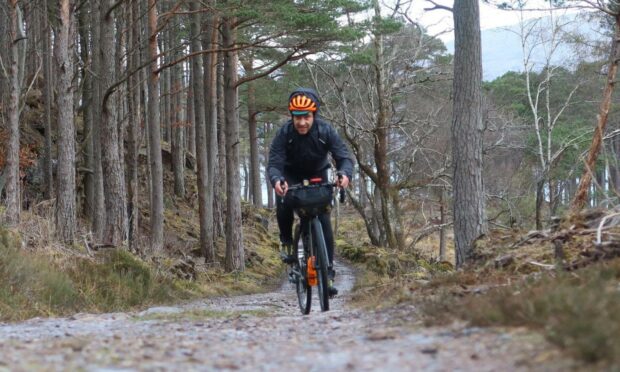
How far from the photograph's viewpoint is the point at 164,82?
29031 millimetres

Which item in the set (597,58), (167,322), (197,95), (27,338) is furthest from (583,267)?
(597,58)

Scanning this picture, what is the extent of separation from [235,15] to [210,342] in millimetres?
11805

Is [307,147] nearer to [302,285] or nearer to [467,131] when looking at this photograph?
[302,285]

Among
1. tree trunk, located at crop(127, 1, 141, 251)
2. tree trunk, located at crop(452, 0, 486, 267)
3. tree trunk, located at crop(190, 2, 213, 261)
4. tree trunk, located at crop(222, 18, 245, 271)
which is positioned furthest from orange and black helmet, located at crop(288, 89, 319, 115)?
tree trunk, located at crop(190, 2, 213, 261)

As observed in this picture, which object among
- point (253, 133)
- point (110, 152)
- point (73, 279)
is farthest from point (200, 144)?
point (253, 133)

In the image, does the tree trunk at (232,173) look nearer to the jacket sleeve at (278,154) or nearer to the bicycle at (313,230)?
the jacket sleeve at (278,154)

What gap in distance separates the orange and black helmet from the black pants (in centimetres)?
66

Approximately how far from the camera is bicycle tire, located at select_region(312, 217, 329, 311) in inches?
235

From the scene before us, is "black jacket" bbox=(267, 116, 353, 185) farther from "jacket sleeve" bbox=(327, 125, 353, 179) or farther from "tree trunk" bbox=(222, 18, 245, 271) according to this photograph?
"tree trunk" bbox=(222, 18, 245, 271)

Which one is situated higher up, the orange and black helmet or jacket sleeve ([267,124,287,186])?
the orange and black helmet

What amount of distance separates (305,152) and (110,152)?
741 centimetres

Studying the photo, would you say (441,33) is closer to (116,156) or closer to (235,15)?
(235,15)

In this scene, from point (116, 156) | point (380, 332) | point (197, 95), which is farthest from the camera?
point (197, 95)

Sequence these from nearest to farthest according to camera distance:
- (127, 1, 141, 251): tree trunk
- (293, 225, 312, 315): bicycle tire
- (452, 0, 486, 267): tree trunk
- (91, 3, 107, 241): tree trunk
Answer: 1. (293, 225, 312, 315): bicycle tire
2. (452, 0, 486, 267): tree trunk
3. (91, 3, 107, 241): tree trunk
4. (127, 1, 141, 251): tree trunk
